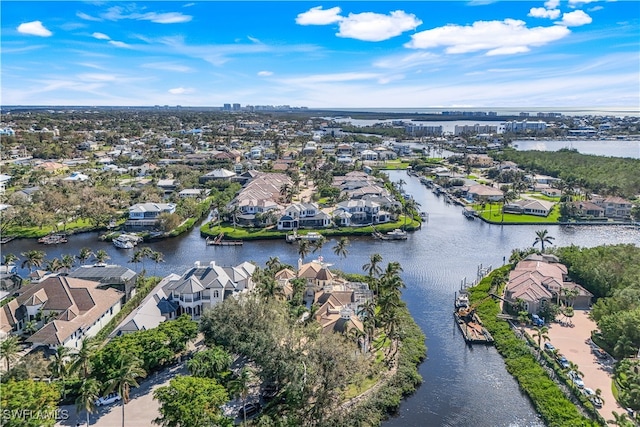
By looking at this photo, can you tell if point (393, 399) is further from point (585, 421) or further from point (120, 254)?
point (120, 254)

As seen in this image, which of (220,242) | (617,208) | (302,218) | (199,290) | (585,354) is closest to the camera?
(585,354)

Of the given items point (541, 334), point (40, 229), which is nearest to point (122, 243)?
point (40, 229)

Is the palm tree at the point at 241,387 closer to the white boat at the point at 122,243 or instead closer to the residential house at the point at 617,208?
the white boat at the point at 122,243

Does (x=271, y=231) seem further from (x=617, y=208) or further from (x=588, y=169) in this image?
(x=588, y=169)

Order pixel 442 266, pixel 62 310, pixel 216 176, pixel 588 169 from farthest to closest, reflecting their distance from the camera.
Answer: pixel 216 176, pixel 588 169, pixel 442 266, pixel 62 310

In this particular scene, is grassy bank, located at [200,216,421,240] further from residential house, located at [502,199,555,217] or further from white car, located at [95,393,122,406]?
white car, located at [95,393,122,406]

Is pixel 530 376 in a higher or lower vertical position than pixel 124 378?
lower

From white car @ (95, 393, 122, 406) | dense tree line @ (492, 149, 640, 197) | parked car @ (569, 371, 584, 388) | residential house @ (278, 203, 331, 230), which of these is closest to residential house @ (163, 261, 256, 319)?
white car @ (95, 393, 122, 406)
